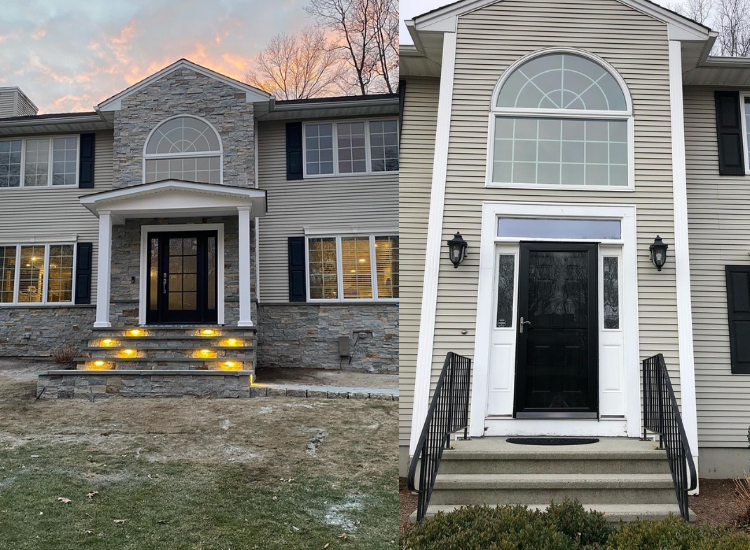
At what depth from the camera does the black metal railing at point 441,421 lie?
3.89m

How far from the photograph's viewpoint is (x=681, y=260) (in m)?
5.17

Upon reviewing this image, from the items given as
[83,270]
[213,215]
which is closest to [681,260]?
[213,215]

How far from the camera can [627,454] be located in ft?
14.4

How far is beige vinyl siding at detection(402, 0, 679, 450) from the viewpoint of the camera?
5.12 metres

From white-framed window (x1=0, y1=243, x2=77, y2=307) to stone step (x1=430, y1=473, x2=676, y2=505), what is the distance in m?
5.82

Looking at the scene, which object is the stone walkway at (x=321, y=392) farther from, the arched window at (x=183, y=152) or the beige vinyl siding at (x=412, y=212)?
the arched window at (x=183, y=152)

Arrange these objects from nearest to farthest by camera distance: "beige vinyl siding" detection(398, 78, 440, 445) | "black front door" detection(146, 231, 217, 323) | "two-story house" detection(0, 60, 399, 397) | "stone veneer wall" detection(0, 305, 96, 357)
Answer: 1. "beige vinyl siding" detection(398, 78, 440, 445)
2. "stone veneer wall" detection(0, 305, 96, 357)
3. "two-story house" detection(0, 60, 399, 397)
4. "black front door" detection(146, 231, 217, 323)

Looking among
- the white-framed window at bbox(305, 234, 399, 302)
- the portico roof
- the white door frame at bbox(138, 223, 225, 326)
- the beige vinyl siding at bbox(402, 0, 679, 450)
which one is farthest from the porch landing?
the white door frame at bbox(138, 223, 225, 326)

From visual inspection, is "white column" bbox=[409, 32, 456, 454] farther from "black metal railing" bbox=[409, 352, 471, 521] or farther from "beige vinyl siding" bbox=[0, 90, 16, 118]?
"beige vinyl siding" bbox=[0, 90, 16, 118]

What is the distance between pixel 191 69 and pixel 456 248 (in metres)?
5.94

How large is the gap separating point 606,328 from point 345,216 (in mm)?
4998

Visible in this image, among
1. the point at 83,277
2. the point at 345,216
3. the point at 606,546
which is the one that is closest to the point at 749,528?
the point at 606,546

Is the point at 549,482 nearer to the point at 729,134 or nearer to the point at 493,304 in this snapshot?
the point at 493,304

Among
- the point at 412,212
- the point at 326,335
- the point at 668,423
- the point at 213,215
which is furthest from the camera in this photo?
the point at 326,335
